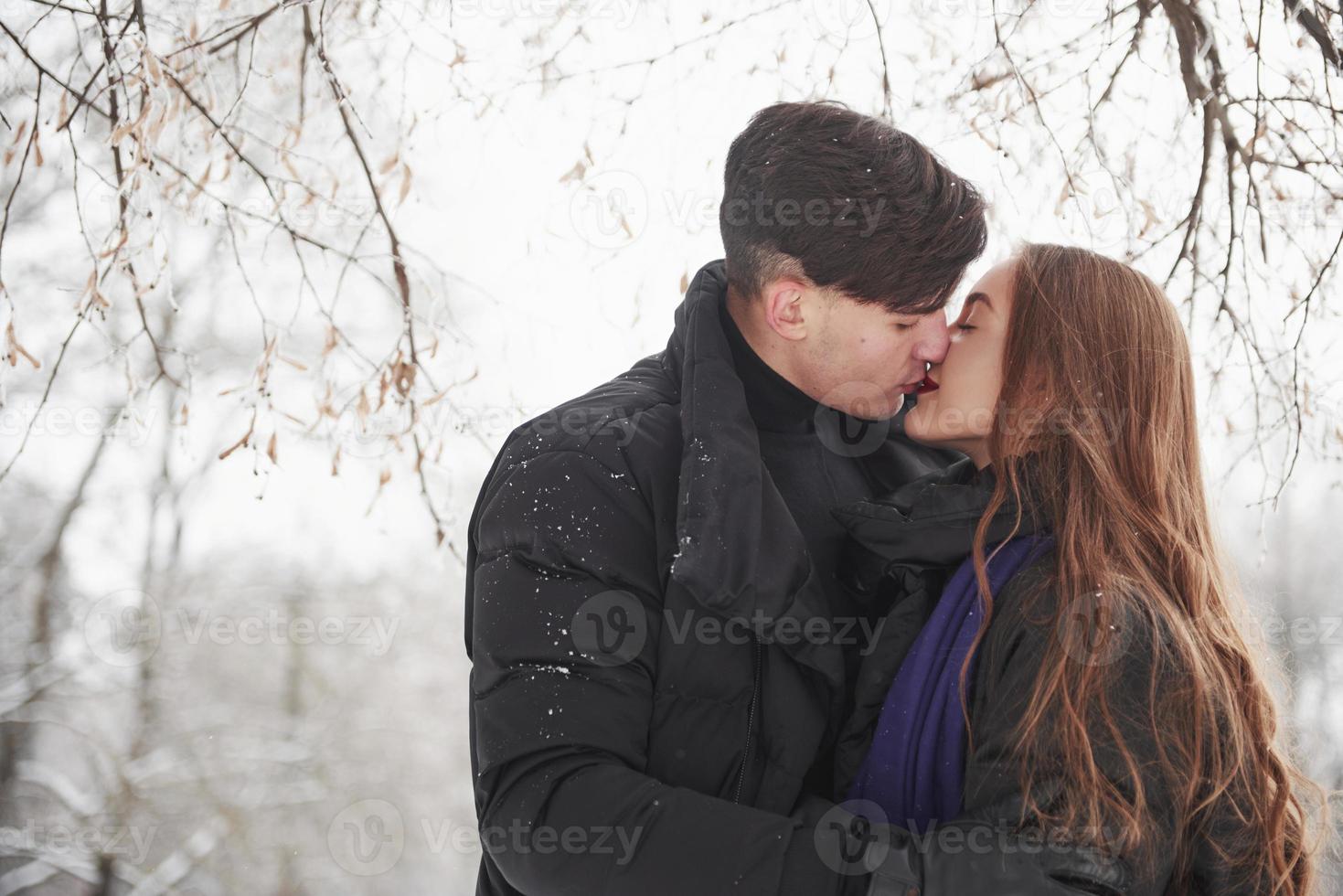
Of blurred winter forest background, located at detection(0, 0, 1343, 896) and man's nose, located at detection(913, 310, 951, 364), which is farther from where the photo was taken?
blurred winter forest background, located at detection(0, 0, 1343, 896)

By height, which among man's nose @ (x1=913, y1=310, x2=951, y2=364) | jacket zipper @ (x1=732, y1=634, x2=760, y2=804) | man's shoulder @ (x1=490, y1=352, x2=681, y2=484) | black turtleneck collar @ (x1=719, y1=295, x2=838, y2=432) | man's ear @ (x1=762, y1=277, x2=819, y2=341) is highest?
man's ear @ (x1=762, y1=277, x2=819, y2=341)

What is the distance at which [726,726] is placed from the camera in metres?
1.50

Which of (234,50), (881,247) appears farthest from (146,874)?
(881,247)

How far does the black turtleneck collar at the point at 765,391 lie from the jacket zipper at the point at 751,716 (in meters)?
0.42

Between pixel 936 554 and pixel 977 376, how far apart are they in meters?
0.31

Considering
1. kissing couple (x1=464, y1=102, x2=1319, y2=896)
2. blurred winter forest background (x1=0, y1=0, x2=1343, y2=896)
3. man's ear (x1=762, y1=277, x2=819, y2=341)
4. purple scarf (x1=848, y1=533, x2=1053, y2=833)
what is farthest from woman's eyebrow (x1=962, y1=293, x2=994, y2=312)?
blurred winter forest background (x1=0, y1=0, x2=1343, y2=896)

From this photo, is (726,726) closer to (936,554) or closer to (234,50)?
(936,554)

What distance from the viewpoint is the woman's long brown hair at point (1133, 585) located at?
1.29m

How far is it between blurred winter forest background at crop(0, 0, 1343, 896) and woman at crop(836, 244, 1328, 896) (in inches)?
51.0

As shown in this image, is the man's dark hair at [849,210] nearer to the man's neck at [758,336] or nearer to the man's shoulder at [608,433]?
the man's neck at [758,336]

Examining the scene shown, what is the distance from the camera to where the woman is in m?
1.29

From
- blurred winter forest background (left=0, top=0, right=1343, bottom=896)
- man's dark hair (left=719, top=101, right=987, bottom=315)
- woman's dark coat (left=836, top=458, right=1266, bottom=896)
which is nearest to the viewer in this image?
woman's dark coat (left=836, top=458, right=1266, bottom=896)

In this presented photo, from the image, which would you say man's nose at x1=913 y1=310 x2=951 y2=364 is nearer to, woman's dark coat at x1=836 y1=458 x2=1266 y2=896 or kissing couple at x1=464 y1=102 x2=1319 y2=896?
kissing couple at x1=464 y1=102 x2=1319 y2=896

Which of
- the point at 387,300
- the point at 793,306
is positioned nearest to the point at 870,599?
the point at 793,306
